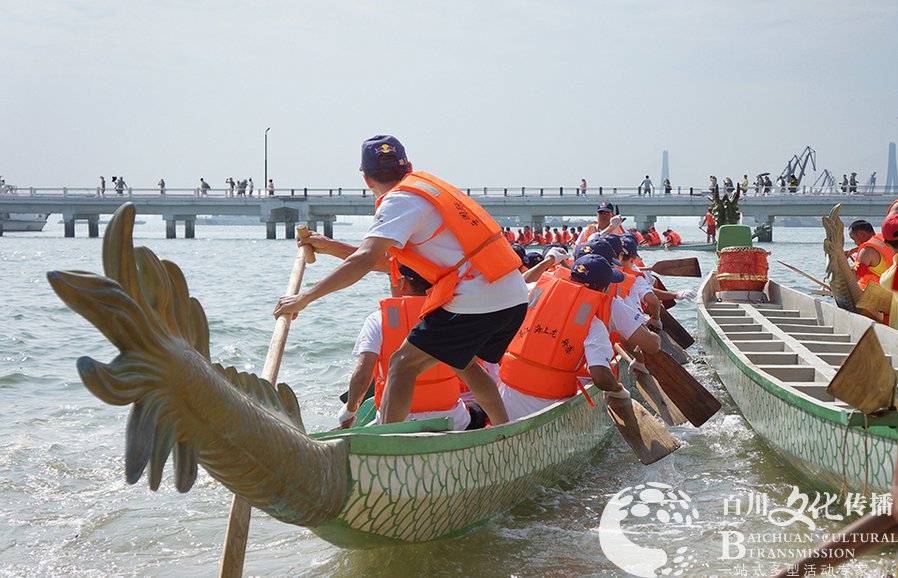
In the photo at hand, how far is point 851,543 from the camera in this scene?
201cm

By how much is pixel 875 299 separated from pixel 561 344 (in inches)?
169

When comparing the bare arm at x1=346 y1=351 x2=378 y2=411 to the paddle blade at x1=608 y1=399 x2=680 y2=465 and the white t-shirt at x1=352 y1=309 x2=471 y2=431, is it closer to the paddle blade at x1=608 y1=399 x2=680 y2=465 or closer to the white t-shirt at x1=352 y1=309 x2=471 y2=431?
the white t-shirt at x1=352 y1=309 x2=471 y2=431

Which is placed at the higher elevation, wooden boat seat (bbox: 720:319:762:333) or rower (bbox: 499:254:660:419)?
rower (bbox: 499:254:660:419)

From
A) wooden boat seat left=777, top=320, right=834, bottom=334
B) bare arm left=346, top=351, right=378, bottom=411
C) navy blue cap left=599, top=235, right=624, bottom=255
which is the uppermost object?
navy blue cap left=599, top=235, right=624, bottom=255

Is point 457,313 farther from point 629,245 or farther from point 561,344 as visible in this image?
point 629,245

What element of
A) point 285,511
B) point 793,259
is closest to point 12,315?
point 285,511

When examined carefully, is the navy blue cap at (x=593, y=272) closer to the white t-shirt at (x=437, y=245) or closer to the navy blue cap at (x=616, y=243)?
the white t-shirt at (x=437, y=245)

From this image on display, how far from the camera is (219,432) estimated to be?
119 inches

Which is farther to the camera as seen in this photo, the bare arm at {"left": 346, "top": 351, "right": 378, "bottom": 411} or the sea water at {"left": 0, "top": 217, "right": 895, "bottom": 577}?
the bare arm at {"left": 346, "top": 351, "right": 378, "bottom": 411}

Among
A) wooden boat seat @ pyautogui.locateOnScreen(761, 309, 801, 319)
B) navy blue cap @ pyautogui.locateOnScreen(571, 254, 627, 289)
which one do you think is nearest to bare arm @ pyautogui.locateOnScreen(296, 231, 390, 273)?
navy blue cap @ pyautogui.locateOnScreen(571, 254, 627, 289)

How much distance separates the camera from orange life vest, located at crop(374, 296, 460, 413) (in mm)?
5344

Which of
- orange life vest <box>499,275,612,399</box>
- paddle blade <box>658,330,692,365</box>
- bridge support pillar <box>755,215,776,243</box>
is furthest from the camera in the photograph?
bridge support pillar <box>755,215,776,243</box>

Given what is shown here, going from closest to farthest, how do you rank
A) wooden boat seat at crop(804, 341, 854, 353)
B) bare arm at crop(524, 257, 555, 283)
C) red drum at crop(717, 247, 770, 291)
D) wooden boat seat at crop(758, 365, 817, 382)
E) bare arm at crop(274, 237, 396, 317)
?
1. bare arm at crop(274, 237, 396, 317)
2. wooden boat seat at crop(758, 365, 817, 382)
3. bare arm at crop(524, 257, 555, 283)
4. wooden boat seat at crop(804, 341, 854, 353)
5. red drum at crop(717, 247, 770, 291)

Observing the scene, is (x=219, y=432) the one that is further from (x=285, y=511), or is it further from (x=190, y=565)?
(x=190, y=565)
